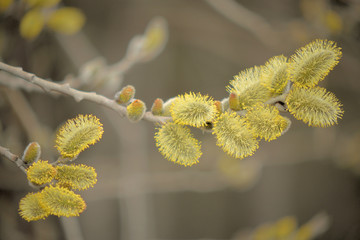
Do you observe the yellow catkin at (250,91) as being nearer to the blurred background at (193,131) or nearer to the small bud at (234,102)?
the small bud at (234,102)

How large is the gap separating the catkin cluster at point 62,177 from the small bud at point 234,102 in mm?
196

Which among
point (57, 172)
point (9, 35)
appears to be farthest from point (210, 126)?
point (9, 35)

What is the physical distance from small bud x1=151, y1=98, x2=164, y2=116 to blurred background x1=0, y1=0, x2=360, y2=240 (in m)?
0.39

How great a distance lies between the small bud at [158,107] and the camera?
480 millimetres

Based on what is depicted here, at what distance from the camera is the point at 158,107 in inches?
18.9

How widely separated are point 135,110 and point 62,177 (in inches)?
5.8

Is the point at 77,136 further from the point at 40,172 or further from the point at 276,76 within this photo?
the point at 276,76

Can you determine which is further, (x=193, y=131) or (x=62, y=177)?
(x=193, y=131)

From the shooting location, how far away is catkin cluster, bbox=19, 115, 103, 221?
0.42m

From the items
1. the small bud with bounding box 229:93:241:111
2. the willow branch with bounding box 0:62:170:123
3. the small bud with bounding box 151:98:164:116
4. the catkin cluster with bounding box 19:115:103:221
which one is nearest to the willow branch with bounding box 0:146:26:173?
the catkin cluster with bounding box 19:115:103:221

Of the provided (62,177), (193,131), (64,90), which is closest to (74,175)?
(62,177)

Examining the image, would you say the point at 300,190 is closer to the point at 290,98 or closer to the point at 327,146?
the point at 327,146

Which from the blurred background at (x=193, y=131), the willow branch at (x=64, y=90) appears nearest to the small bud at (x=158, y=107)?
the willow branch at (x=64, y=90)

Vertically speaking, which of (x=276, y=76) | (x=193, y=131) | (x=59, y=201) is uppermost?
(x=193, y=131)
